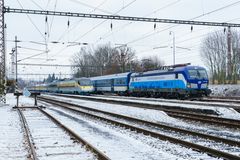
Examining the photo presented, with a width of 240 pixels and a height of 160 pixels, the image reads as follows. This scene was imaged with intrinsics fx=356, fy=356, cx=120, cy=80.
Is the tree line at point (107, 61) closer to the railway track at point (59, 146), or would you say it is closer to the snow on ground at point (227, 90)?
the snow on ground at point (227, 90)

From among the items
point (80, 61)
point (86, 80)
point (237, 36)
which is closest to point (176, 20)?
point (86, 80)

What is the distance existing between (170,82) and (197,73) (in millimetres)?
2985

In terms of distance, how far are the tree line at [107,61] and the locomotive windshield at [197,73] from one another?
52.9 metres

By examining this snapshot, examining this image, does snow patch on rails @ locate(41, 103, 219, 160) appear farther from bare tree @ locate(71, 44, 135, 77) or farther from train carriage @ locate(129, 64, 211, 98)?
bare tree @ locate(71, 44, 135, 77)

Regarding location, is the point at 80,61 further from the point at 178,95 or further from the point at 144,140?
the point at 144,140

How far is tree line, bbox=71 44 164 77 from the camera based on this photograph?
8994cm

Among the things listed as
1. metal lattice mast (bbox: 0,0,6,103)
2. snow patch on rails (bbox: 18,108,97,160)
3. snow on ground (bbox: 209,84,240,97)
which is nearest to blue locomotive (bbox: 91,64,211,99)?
snow on ground (bbox: 209,84,240,97)

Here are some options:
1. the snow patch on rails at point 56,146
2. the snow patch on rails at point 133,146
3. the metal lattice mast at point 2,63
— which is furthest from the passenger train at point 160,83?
the snow patch on rails at point 56,146

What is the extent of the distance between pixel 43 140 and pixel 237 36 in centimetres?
5999

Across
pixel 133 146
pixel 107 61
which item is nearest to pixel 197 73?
pixel 133 146

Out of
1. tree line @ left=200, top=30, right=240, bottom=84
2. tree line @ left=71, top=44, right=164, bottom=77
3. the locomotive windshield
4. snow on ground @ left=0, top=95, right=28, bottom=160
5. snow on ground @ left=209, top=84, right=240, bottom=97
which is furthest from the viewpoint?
tree line @ left=71, top=44, right=164, bottom=77

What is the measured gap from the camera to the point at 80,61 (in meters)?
104

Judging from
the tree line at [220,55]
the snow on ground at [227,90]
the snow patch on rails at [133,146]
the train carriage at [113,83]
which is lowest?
the snow patch on rails at [133,146]

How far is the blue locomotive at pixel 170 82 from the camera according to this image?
105 feet
